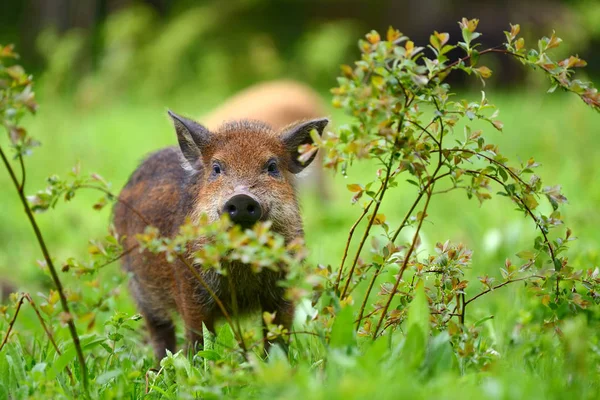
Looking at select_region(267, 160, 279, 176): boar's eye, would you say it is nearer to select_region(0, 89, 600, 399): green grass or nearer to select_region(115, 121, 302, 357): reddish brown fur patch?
select_region(115, 121, 302, 357): reddish brown fur patch

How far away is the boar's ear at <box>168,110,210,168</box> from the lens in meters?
3.97

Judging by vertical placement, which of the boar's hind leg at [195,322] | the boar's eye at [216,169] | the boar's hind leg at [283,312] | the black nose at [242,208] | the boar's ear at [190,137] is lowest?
the boar's hind leg at [195,322]

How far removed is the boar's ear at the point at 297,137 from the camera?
13.2 ft

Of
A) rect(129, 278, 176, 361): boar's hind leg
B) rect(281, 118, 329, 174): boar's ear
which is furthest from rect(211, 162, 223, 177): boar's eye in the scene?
rect(129, 278, 176, 361): boar's hind leg

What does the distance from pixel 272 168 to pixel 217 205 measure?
0.40 m

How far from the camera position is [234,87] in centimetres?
1489

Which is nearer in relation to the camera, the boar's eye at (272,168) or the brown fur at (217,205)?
the brown fur at (217,205)

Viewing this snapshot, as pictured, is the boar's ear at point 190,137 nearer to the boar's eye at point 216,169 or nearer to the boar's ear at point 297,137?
the boar's eye at point 216,169

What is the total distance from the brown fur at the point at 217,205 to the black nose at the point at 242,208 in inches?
3.8

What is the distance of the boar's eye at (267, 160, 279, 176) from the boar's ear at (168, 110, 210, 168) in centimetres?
34

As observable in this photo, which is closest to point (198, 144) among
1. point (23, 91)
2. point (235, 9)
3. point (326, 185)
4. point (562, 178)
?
point (23, 91)

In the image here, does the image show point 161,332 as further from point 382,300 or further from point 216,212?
point 382,300

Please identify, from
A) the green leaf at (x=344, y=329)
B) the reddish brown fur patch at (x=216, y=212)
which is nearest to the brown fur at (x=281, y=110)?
the reddish brown fur patch at (x=216, y=212)

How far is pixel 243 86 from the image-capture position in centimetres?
Result: 1519
